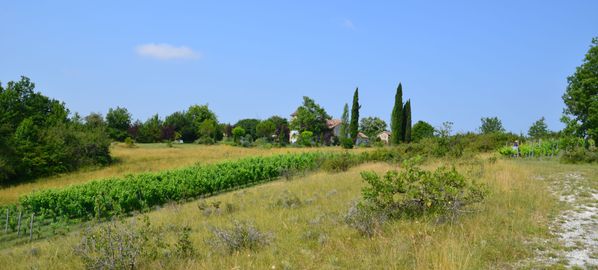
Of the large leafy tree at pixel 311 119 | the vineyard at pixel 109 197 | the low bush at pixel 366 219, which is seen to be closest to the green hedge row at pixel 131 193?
the vineyard at pixel 109 197

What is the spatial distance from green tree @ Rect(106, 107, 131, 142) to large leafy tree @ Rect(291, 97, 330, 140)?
26.1m

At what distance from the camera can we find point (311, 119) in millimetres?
67375

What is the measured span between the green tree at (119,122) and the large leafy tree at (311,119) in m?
26.1

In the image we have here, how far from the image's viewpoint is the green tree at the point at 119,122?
59378mm

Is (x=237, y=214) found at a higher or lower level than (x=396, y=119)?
lower

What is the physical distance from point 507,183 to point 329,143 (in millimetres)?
56540

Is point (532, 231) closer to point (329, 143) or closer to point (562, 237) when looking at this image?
point (562, 237)

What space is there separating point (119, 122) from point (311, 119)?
29586 mm

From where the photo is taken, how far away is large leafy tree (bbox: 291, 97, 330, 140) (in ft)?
221

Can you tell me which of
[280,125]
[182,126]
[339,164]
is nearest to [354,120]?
[280,125]

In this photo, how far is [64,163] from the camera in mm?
33844

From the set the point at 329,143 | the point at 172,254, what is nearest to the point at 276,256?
the point at 172,254

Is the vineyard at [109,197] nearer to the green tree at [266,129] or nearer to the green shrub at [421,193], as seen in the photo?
the green shrub at [421,193]

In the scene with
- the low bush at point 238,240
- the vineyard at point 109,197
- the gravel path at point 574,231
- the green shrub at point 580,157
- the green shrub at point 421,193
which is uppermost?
the green shrub at point 580,157
